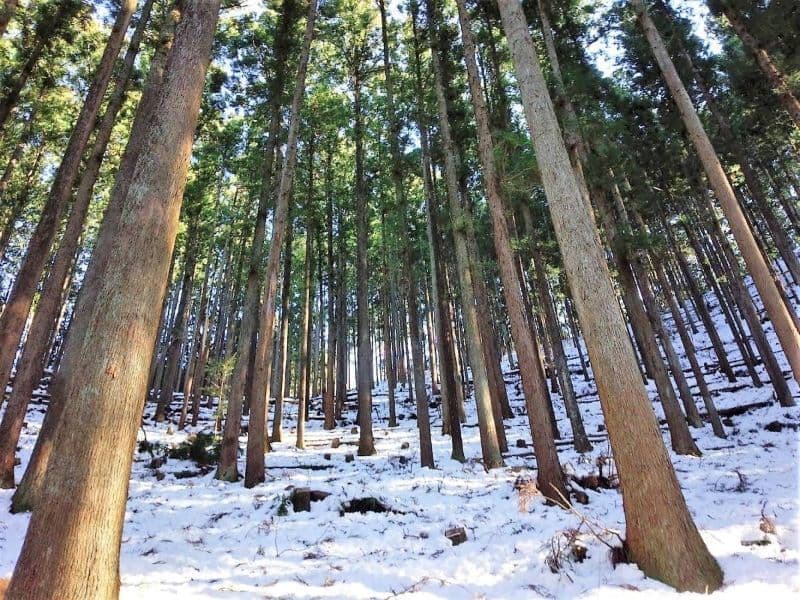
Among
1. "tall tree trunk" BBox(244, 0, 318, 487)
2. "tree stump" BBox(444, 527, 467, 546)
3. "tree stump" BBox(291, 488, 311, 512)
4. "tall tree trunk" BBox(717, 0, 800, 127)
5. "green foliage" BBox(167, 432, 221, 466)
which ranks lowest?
"tree stump" BBox(444, 527, 467, 546)

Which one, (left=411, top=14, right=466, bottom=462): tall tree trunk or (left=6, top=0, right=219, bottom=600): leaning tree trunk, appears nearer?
(left=6, top=0, right=219, bottom=600): leaning tree trunk

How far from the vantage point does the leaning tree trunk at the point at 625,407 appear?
322 cm

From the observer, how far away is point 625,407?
12.0 ft

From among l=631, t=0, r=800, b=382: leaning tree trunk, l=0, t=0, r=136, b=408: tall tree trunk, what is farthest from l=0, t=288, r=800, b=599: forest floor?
l=0, t=0, r=136, b=408: tall tree trunk

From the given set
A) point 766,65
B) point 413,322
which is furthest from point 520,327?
point 766,65

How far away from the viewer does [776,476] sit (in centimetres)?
666

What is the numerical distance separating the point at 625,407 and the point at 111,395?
4.00m

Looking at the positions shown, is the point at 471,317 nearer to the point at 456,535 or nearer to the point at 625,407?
the point at 456,535

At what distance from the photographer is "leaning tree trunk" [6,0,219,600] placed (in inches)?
96.5

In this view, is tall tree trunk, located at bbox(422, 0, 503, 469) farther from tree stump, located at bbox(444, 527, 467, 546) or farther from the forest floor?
tree stump, located at bbox(444, 527, 467, 546)

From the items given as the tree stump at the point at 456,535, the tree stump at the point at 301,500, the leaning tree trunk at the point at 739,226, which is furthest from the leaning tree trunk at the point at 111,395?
the leaning tree trunk at the point at 739,226

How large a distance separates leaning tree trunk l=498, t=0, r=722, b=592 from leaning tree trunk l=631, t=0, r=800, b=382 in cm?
542

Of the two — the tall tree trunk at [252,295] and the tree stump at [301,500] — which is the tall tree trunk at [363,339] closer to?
the tall tree trunk at [252,295]

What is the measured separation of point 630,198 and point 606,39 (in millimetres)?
4898
